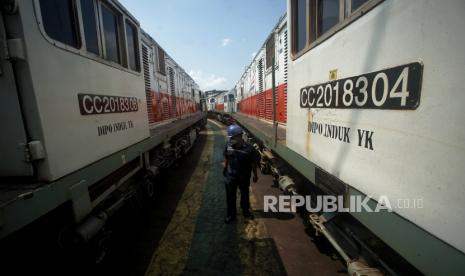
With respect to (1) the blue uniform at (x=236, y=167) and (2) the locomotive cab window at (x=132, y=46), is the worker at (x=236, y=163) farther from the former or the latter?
(2) the locomotive cab window at (x=132, y=46)

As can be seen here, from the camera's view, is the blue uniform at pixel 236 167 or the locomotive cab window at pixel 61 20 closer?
the locomotive cab window at pixel 61 20

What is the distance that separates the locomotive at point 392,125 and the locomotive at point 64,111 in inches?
94.7

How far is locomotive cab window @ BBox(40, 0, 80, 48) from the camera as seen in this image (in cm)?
207

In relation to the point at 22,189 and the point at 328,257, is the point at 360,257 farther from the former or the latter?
the point at 22,189

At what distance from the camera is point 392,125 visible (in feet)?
4.87

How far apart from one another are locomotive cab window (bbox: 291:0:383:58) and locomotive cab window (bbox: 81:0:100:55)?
2.57m

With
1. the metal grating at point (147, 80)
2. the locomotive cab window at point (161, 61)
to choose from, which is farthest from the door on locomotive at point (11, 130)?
the locomotive cab window at point (161, 61)

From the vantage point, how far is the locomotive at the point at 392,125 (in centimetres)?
113

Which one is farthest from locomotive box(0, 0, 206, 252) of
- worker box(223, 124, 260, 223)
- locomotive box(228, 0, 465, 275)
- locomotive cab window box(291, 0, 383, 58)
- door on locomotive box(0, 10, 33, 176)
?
locomotive cab window box(291, 0, 383, 58)

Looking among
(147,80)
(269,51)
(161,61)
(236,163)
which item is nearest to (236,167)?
(236,163)

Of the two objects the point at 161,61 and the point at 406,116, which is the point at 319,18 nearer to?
the point at 406,116

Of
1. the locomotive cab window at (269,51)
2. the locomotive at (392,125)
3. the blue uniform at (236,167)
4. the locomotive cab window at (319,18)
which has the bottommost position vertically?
the blue uniform at (236,167)

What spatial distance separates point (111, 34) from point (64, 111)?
A: 6.07 feet

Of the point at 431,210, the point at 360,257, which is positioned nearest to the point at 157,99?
the point at 360,257
